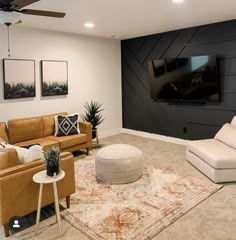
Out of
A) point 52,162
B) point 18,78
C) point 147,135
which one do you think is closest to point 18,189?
point 52,162

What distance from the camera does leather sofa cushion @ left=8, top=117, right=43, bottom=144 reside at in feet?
15.2

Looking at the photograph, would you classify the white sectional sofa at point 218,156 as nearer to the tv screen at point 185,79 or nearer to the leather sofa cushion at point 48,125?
the tv screen at point 185,79

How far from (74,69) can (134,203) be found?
3734mm

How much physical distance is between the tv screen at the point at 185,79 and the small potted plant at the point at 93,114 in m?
1.43

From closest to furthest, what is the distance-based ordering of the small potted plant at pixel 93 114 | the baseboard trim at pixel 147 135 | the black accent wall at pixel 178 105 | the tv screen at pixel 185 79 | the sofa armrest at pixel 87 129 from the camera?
the black accent wall at pixel 178 105, the tv screen at pixel 185 79, the sofa armrest at pixel 87 129, the small potted plant at pixel 93 114, the baseboard trim at pixel 147 135

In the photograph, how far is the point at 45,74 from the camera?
5.35 metres

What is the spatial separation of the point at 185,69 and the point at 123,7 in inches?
89.5

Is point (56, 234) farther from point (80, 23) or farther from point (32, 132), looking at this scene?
point (80, 23)

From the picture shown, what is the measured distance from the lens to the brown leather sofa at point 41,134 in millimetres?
4602

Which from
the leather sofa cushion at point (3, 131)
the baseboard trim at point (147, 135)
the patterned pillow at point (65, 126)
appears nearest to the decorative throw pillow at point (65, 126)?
the patterned pillow at point (65, 126)

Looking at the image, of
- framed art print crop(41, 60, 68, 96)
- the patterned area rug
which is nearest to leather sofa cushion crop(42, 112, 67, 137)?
framed art print crop(41, 60, 68, 96)

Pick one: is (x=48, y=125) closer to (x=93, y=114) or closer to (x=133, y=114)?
(x=93, y=114)

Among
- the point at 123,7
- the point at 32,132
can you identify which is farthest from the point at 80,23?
the point at 32,132

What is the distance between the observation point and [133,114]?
6980mm
